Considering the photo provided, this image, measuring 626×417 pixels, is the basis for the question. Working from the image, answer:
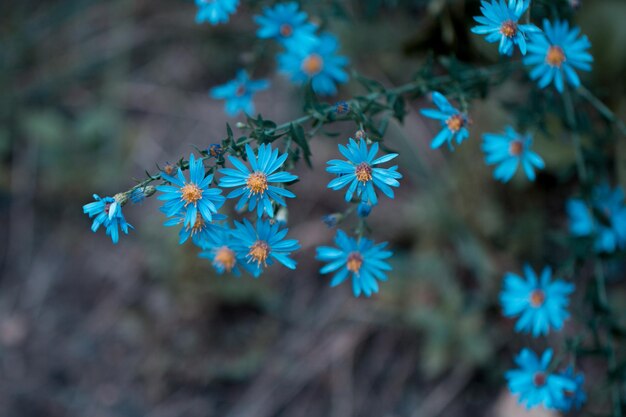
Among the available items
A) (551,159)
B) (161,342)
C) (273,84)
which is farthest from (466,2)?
(161,342)

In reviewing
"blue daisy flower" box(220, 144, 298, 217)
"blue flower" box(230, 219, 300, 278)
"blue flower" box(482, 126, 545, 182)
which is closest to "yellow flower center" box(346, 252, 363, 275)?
"blue flower" box(230, 219, 300, 278)

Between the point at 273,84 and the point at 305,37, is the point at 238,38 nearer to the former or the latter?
the point at 273,84

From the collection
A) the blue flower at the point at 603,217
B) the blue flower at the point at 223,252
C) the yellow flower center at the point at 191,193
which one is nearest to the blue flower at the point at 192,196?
the yellow flower center at the point at 191,193

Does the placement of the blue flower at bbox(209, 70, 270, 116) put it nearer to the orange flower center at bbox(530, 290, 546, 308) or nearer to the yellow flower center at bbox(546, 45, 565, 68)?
the yellow flower center at bbox(546, 45, 565, 68)

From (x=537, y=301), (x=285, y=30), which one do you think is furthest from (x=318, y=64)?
(x=537, y=301)

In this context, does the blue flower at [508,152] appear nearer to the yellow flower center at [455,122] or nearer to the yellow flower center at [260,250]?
the yellow flower center at [455,122]

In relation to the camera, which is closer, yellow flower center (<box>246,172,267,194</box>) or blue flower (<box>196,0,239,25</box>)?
yellow flower center (<box>246,172,267,194</box>)

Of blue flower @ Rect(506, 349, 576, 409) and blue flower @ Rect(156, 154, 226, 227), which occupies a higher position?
blue flower @ Rect(156, 154, 226, 227)
